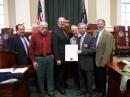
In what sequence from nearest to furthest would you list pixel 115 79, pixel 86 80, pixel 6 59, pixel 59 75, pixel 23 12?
pixel 115 79 → pixel 6 59 → pixel 86 80 → pixel 59 75 → pixel 23 12

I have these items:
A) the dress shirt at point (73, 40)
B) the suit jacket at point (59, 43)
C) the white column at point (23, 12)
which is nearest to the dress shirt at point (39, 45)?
the suit jacket at point (59, 43)

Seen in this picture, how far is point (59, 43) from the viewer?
16.9 ft

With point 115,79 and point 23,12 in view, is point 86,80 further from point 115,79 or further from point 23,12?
point 23,12

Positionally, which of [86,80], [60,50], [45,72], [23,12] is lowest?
[86,80]

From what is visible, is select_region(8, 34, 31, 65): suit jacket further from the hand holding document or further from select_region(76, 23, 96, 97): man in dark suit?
the hand holding document

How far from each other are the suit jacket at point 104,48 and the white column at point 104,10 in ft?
16.6

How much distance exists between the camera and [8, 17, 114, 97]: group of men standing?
4.86m

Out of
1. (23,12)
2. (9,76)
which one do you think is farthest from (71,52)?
(23,12)

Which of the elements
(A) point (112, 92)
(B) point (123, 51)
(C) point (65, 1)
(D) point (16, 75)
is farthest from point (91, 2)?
(D) point (16, 75)

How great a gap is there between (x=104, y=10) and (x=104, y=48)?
5170mm

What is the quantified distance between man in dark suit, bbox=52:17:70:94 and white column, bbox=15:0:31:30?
4.54 m

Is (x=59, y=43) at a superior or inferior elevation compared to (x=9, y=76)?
superior

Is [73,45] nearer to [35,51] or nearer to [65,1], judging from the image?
[35,51]

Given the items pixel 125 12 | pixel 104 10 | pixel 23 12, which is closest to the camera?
pixel 23 12
